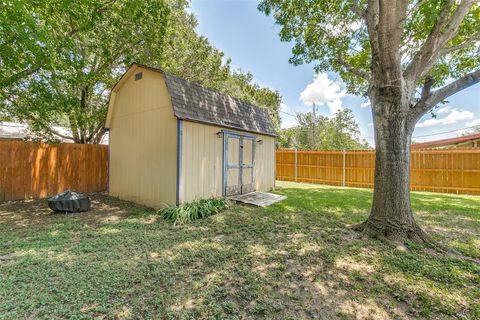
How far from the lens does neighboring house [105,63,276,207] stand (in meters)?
5.96

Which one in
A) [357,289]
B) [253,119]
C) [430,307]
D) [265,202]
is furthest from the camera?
[253,119]

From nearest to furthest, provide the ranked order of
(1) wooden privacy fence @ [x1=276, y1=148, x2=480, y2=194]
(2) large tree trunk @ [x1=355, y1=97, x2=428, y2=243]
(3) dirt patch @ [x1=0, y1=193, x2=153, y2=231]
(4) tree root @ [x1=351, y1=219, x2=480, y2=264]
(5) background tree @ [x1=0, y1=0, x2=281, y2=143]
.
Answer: (4) tree root @ [x1=351, y1=219, x2=480, y2=264]
(2) large tree trunk @ [x1=355, y1=97, x2=428, y2=243]
(3) dirt patch @ [x1=0, y1=193, x2=153, y2=231]
(5) background tree @ [x1=0, y1=0, x2=281, y2=143]
(1) wooden privacy fence @ [x1=276, y1=148, x2=480, y2=194]

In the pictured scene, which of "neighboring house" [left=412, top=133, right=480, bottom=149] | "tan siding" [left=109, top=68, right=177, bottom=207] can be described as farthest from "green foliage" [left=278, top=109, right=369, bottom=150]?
"tan siding" [left=109, top=68, right=177, bottom=207]

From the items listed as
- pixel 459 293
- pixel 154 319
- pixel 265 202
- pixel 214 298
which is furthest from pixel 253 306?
pixel 265 202

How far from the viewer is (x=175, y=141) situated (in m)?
5.85

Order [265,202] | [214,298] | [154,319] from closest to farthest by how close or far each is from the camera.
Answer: [154,319], [214,298], [265,202]

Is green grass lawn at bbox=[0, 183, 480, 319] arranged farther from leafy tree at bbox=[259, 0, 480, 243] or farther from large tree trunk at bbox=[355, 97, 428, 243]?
leafy tree at bbox=[259, 0, 480, 243]

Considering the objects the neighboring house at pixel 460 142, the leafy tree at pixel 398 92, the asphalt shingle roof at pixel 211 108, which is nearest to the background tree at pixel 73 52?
the asphalt shingle roof at pixel 211 108

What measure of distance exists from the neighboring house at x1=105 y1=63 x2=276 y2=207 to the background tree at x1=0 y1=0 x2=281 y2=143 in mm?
1614

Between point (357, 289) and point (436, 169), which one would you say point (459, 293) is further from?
point (436, 169)

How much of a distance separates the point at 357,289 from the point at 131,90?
7.62 m

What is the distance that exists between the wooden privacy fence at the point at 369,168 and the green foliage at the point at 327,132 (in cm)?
568

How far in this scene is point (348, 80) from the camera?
866cm

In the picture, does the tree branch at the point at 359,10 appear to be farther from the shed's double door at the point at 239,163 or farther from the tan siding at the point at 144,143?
the tan siding at the point at 144,143
